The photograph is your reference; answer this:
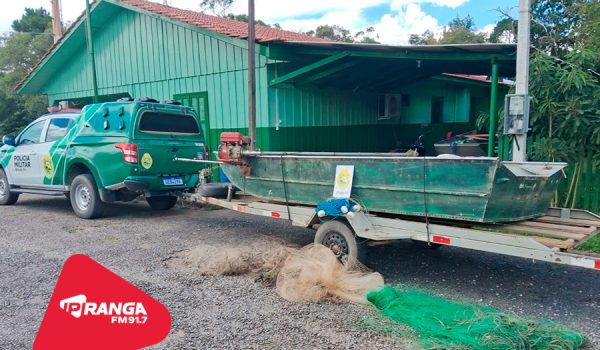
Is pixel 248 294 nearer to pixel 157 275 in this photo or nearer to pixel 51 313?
pixel 157 275

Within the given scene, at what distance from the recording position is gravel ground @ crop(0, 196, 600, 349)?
3.84 metres

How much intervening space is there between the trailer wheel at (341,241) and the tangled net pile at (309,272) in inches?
5.7

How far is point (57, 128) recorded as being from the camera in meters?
9.05

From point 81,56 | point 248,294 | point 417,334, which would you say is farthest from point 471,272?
point 81,56

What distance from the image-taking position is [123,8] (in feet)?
44.6

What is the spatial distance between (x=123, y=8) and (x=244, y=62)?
5306 mm

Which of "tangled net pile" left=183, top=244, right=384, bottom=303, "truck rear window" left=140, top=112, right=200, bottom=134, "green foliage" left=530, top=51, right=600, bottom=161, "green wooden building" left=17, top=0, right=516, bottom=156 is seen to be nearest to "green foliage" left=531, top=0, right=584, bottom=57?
"green wooden building" left=17, top=0, right=516, bottom=156

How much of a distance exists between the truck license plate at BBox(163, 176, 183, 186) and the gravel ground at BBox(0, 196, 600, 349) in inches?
29.4

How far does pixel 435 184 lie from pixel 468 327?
1388 millimetres

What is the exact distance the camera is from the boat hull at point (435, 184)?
4254 millimetres

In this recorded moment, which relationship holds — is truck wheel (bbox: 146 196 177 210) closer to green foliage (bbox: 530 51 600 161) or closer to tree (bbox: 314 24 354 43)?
green foliage (bbox: 530 51 600 161)

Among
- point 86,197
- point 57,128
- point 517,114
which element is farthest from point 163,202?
point 517,114

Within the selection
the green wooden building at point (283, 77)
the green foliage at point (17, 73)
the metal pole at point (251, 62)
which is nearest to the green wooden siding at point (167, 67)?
the green wooden building at point (283, 77)

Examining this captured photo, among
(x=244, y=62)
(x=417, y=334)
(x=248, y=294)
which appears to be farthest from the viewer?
(x=244, y=62)
